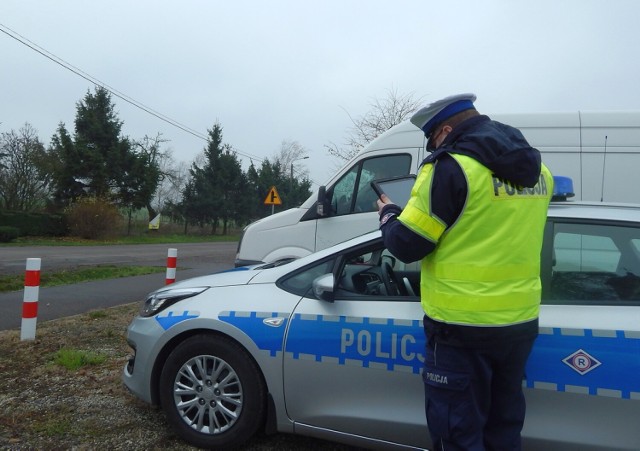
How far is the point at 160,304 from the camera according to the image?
3574 millimetres

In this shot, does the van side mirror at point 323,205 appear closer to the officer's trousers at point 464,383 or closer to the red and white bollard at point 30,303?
the red and white bollard at point 30,303

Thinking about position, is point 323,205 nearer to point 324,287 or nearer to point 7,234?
point 324,287

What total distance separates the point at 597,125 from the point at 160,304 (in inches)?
195

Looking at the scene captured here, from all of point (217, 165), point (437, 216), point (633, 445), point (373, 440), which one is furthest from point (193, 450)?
point (217, 165)

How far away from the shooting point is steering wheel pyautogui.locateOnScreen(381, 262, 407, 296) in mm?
3078

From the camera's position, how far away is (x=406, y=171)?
252 inches

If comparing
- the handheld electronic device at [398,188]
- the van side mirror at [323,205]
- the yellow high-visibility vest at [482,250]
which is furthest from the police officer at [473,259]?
the van side mirror at [323,205]

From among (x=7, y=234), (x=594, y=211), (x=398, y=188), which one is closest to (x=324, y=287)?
(x=594, y=211)

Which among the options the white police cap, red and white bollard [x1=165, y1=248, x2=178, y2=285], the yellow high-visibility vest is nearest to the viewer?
the yellow high-visibility vest

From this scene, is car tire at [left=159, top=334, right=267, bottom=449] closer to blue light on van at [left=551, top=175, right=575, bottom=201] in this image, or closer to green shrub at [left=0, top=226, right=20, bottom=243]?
blue light on van at [left=551, top=175, right=575, bottom=201]

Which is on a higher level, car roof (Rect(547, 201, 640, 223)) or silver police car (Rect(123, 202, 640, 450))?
car roof (Rect(547, 201, 640, 223))

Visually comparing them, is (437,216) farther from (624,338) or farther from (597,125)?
(597,125)

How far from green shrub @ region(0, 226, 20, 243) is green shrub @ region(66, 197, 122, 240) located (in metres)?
4.07

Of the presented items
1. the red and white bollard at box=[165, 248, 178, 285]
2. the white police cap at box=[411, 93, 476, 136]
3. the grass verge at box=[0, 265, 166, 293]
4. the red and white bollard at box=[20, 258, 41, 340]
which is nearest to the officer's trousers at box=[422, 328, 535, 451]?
the white police cap at box=[411, 93, 476, 136]
